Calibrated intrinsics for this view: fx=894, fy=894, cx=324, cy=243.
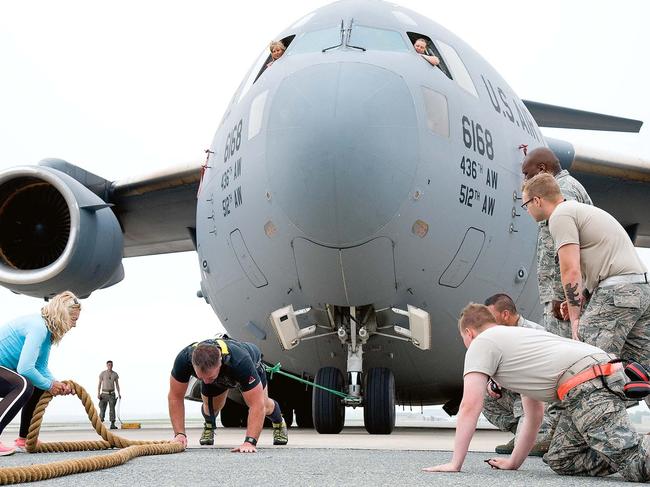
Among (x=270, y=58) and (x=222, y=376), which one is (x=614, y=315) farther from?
(x=270, y=58)

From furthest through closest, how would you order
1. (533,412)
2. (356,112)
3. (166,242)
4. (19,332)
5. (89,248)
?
(166,242) → (89,248) → (356,112) → (19,332) → (533,412)

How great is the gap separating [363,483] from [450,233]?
12.4 feet

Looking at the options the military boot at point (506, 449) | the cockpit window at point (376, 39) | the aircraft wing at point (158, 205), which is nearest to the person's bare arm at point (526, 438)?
the military boot at point (506, 449)

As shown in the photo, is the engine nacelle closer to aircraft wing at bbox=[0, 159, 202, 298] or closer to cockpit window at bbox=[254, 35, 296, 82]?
aircraft wing at bbox=[0, 159, 202, 298]

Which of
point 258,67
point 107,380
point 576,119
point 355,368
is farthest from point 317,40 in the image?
point 107,380

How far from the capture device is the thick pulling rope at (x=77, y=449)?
312 centimetres

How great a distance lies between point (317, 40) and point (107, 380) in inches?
382

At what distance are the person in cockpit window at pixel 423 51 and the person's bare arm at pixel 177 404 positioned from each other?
349cm

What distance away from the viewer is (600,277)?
13.4 ft

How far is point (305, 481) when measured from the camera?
3029mm

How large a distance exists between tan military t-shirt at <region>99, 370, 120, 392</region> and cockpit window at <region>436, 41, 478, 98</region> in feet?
32.1

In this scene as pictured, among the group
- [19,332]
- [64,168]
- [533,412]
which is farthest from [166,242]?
[533,412]

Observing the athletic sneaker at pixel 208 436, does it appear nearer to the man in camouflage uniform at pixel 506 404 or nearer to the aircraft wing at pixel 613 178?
the man in camouflage uniform at pixel 506 404

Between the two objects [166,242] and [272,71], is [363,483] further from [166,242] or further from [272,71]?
[166,242]
